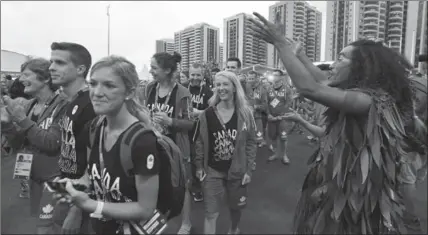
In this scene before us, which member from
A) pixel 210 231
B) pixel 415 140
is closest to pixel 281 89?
pixel 415 140

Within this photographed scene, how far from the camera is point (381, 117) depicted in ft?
6.37

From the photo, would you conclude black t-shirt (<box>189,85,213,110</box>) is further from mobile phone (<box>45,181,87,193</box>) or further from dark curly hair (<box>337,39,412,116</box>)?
mobile phone (<box>45,181,87,193</box>)

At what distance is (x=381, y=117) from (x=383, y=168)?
350 mm

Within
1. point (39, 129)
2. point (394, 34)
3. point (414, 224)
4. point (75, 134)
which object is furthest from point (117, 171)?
point (394, 34)

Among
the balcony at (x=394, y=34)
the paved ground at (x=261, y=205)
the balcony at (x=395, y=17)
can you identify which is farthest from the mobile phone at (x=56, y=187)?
the balcony at (x=395, y=17)

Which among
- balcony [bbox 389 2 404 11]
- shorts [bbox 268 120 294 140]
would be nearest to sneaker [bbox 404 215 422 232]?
shorts [bbox 268 120 294 140]

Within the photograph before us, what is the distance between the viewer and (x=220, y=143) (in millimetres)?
3221

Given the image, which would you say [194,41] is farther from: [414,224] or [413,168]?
[414,224]

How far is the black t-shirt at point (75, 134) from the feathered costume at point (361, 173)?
68.9 inches

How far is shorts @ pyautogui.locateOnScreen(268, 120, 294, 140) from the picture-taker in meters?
6.94

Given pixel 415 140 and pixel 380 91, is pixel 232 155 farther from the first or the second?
pixel 415 140

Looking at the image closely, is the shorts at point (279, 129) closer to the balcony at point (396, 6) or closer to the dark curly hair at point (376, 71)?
the dark curly hair at point (376, 71)

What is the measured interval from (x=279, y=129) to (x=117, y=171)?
5.86m

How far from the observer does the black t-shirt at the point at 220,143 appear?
3.20 metres
